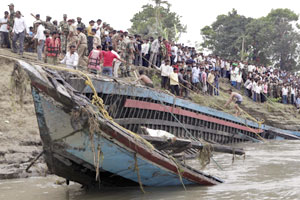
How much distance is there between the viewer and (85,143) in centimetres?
568

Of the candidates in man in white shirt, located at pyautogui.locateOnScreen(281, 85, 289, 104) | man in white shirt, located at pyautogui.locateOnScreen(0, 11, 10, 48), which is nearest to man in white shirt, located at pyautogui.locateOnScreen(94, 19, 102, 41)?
man in white shirt, located at pyautogui.locateOnScreen(0, 11, 10, 48)

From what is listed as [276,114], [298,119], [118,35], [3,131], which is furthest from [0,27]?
[298,119]

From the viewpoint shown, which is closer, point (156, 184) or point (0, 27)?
point (156, 184)

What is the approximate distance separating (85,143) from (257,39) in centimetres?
3346

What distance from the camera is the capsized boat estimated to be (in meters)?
5.43

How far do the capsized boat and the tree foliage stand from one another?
98.1 feet

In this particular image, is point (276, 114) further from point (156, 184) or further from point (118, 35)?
point (156, 184)

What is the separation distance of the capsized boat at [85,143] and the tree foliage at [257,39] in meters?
29.9

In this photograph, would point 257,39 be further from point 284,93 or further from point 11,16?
point 11,16

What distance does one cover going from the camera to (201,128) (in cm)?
1307

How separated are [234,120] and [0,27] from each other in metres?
8.97

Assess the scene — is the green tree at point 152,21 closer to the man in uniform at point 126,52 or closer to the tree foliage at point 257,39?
the tree foliage at point 257,39

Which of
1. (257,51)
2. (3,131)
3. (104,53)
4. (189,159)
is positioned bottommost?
(189,159)

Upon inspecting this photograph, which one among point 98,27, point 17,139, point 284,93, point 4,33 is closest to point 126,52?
point 98,27
